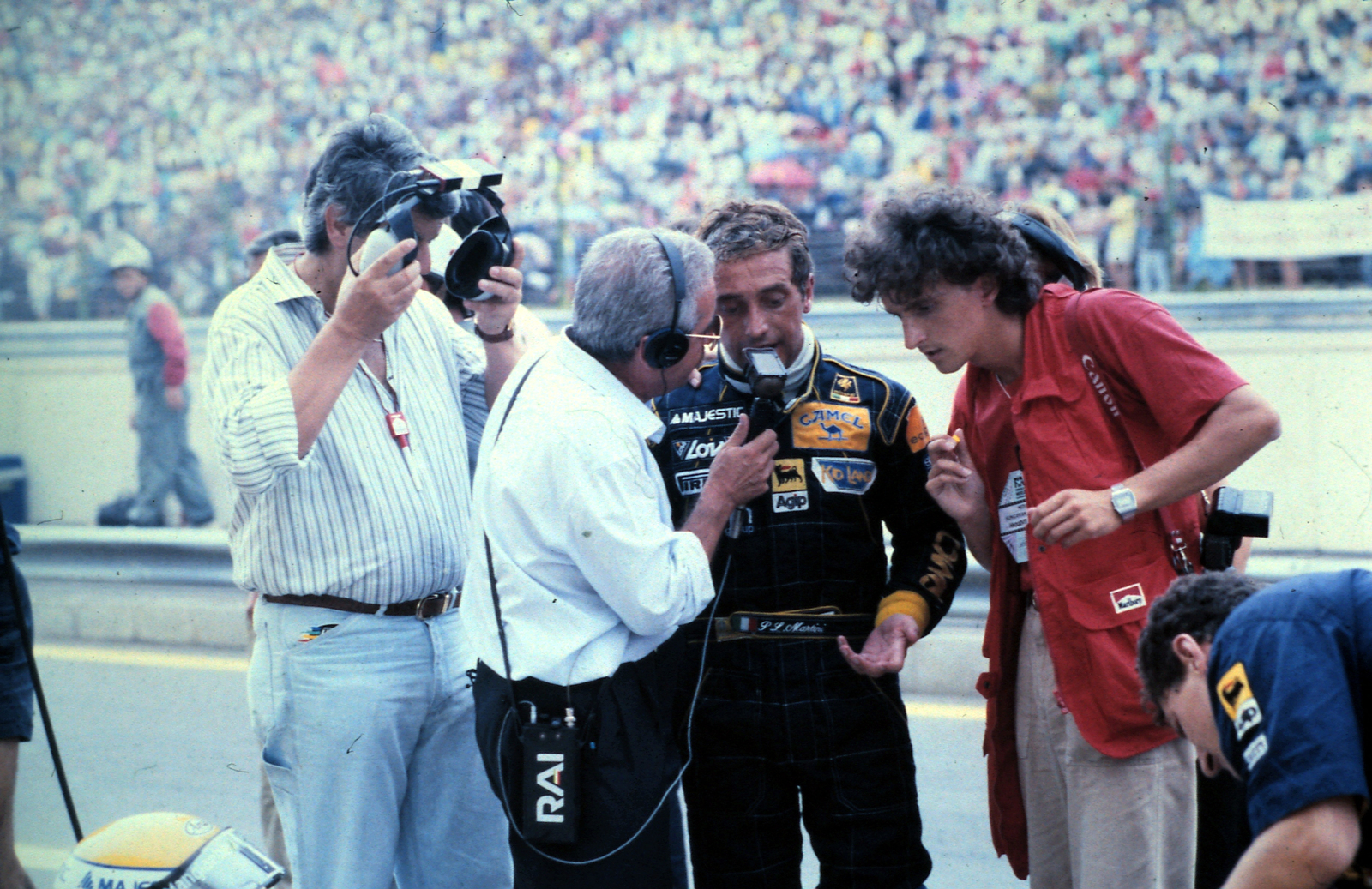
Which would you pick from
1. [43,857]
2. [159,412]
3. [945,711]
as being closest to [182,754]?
[43,857]

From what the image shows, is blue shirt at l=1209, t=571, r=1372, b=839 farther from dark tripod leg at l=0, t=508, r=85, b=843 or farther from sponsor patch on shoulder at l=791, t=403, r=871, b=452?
dark tripod leg at l=0, t=508, r=85, b=843

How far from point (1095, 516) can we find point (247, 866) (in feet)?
4.98

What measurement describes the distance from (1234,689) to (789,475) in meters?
0.95

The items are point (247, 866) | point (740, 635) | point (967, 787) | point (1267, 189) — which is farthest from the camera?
point (1267, 189)

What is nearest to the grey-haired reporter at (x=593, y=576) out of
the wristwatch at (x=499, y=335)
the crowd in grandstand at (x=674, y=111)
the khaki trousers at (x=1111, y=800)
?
the wristwatch at (x=499, y=335)

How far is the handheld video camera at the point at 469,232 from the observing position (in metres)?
1.97

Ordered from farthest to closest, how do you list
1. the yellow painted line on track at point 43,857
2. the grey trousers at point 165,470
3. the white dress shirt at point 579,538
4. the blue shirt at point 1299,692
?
the grey trousers at point 165,470
the yellow painted line on track at point 43,857
the white dress shirt at point 579,538
the blue shirt at point 1299,692

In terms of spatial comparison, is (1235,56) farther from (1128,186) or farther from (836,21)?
(836,21)

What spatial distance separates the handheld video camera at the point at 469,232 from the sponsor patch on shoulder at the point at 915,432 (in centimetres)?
83

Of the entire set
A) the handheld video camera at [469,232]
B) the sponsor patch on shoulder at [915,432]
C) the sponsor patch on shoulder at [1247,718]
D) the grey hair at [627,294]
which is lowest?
the sponsor patch on shoulder at [1247,718]

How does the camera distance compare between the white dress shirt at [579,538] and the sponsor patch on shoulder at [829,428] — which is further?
the sponsor patch on shoulder at [829,428]

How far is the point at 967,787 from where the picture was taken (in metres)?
4.18

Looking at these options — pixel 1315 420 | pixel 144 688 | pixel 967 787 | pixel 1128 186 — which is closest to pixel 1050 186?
pixel 1128 186

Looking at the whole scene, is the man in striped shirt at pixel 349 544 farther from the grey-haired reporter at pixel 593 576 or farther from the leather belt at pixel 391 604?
the grey-haired reporter at pixel 593 576
